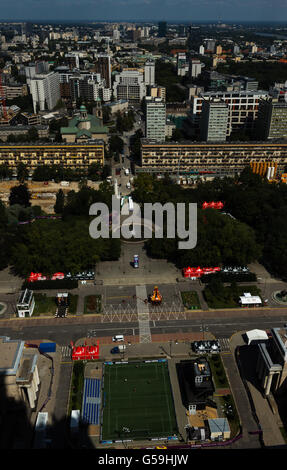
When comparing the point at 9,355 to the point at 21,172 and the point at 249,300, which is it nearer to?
the point at 249,300

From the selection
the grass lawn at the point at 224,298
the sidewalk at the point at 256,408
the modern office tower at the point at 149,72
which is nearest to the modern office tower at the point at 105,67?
the modern office tower at the point at 149,72

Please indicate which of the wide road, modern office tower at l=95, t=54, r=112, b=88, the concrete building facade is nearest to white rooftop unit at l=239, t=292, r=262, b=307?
the wide road

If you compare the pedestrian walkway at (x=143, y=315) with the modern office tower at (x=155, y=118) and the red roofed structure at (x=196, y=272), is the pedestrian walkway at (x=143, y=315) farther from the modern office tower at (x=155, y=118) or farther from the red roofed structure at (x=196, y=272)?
the modern office tower at (x=155, y=118)

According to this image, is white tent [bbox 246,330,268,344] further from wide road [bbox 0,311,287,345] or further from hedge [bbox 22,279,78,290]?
hedge [bbox 22,279,78,290]

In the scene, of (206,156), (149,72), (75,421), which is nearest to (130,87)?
(149,72)
